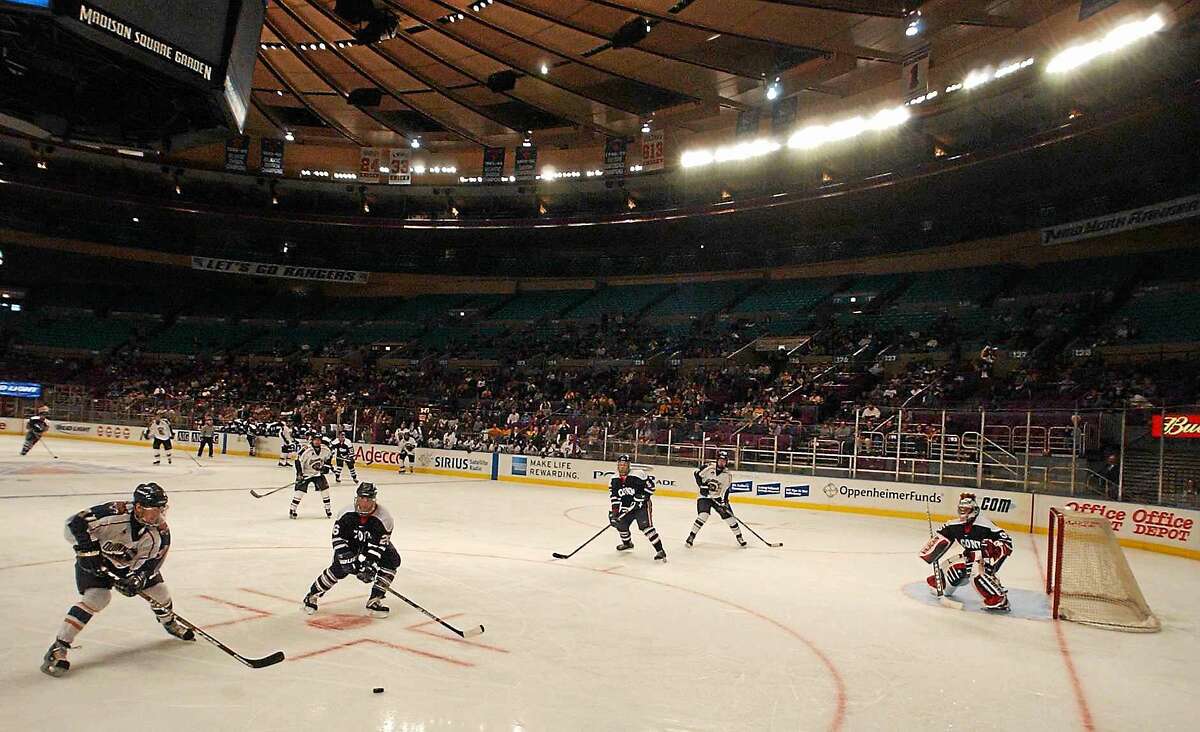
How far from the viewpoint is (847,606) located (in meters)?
9.17

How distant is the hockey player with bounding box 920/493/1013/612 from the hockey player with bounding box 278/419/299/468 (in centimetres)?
1828

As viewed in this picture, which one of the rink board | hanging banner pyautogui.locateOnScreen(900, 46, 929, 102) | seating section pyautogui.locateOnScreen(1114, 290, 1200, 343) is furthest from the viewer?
seating section pyautogui.locateOnScreen(1114, 290, 1200, 343)

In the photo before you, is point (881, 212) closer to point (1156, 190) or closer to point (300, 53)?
point (1156, 190)

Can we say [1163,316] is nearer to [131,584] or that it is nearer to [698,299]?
[698,299]

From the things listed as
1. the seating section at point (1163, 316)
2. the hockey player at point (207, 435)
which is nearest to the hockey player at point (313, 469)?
the hockey player at point (207, 435)

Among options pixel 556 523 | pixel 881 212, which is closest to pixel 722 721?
pixel 556 523

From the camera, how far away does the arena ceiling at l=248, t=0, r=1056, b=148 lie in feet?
66.2

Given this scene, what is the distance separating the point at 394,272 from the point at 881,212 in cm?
2716

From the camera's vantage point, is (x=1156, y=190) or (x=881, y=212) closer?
(x=1156, y=190)

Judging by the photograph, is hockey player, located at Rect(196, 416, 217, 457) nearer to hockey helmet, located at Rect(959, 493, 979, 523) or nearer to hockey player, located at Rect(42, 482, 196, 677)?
hockey player, located at Rect(42, 482, 196, 677)

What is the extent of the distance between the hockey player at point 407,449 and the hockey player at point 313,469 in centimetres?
1070

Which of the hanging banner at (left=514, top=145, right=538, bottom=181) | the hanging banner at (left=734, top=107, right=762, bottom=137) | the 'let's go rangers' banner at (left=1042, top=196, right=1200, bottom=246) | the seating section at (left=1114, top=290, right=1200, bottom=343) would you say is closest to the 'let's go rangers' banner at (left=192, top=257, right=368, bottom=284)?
the hanging banner at (left=514, top=145, right=538, bottom=181)

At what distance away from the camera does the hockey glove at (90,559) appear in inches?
227

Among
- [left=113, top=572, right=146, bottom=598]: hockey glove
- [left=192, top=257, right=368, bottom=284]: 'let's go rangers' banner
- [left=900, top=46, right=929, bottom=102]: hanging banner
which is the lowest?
[left=113, top=572, right=146, bottom=598]: hockey glove
